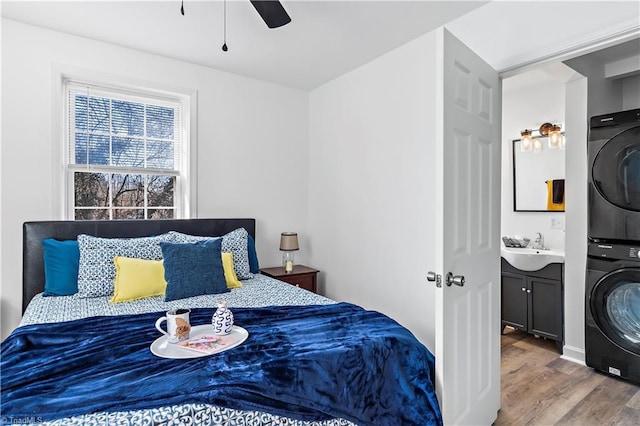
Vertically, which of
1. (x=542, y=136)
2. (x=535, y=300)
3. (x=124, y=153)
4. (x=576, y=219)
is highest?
(x=542, y=136)

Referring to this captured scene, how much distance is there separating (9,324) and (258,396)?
2481mm

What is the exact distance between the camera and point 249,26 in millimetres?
2715

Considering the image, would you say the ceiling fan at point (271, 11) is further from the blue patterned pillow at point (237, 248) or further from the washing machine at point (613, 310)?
the washing machine at point (613, 310)

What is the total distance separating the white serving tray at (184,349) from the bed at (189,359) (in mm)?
38

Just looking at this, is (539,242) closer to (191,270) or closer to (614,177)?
(614,177)

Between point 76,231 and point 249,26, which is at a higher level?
point 249,26

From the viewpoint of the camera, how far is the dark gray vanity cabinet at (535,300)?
3.31 metres

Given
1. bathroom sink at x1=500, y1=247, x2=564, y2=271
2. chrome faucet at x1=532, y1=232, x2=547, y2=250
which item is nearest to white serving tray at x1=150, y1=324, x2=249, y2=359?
bathroom sink at x1=500, y1=247, x2=564, y2=271

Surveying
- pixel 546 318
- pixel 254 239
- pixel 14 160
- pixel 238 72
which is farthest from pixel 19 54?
pixel 546 318

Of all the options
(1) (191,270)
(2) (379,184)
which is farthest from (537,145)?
(1) (191,270)

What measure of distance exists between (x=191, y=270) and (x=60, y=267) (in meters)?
0.92

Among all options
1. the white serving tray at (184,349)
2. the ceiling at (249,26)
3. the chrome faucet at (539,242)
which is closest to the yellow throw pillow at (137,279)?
the white serving tray at (184,349)

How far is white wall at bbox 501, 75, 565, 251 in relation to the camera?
3791 millimetres

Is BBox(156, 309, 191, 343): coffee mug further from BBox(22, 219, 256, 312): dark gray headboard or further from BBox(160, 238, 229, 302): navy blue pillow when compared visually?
BBox(22, 219, 256, 312): dark gray headboard
